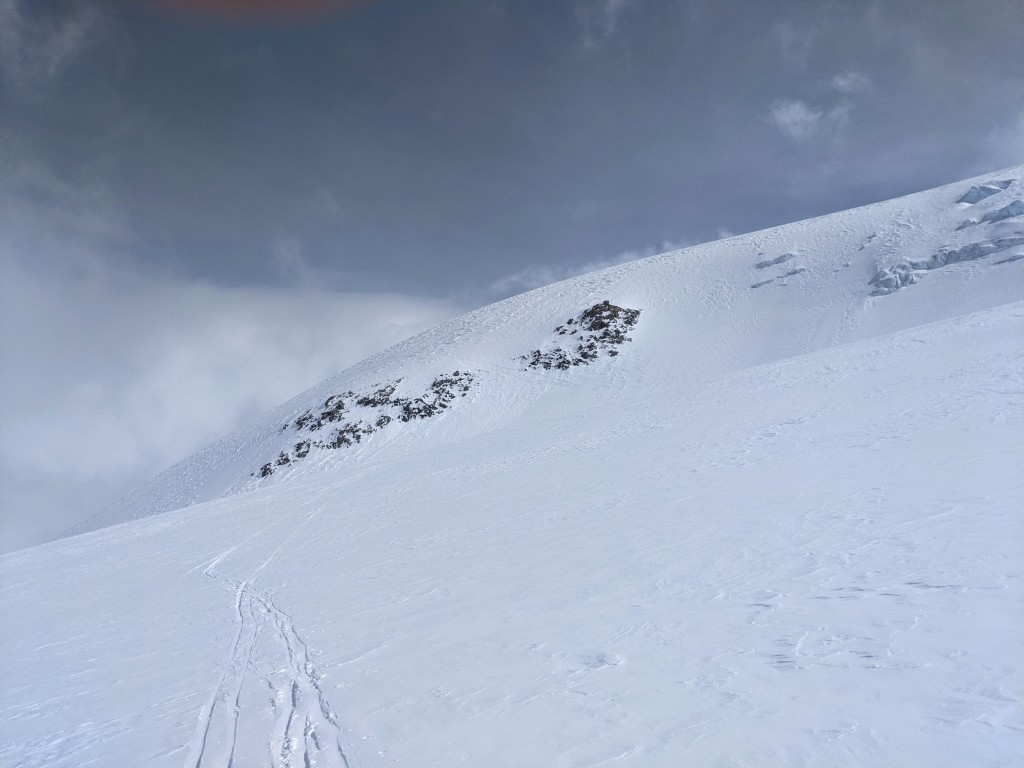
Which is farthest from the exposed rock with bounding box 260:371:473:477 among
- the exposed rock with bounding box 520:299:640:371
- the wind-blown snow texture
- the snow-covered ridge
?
the wind-blown snow texture

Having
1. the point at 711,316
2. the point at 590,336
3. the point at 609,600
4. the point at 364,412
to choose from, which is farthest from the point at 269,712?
the point at 711,316

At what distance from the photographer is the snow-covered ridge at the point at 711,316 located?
4262 cm

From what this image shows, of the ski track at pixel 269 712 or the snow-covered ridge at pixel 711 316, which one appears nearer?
the ski track at pixel 269 712

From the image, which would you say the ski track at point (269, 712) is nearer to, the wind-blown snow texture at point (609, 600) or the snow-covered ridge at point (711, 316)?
the wind-blown snow texture at point (609, 600)

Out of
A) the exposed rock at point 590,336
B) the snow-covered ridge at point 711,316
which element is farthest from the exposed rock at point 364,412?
the exposed rock at point 590,336

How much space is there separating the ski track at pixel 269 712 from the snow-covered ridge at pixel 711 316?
1136 inches

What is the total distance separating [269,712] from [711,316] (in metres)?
53.2

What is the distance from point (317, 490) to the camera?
2462 centimetres

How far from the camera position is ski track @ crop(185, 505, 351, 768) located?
14.7 feet

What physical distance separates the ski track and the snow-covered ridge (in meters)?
28.9

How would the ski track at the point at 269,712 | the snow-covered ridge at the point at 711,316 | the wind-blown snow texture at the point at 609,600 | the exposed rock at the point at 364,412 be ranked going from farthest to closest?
the exposed rock at the point at 364,412
the snow-covered ridge at the point at 711,316
the ski track at the point at 269,712
the wind-blown snow texture at the point at 609,600

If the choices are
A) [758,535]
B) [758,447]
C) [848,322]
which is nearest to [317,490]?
[758,447]

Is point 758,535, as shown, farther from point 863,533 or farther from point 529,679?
point 529,679

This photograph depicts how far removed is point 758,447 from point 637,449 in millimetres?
4116
